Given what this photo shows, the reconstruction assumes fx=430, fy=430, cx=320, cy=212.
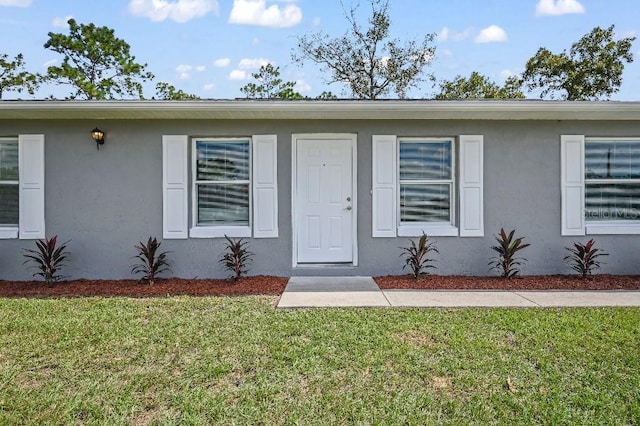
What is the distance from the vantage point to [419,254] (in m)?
6.25

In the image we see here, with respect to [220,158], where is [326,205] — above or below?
below

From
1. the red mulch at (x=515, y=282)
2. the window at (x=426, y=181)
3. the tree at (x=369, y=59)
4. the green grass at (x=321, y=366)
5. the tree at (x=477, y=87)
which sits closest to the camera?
the green grass at (x=321, y=366)

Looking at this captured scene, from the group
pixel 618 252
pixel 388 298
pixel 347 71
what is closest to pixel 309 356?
pixel 388 298

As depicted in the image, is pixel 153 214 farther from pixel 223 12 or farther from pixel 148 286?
pixel 223 12

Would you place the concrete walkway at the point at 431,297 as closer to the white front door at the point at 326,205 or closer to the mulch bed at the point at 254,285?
the mulch bed at the point at 254,285

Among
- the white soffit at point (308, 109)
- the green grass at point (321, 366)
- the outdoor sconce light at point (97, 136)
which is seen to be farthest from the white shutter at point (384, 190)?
the outdoor sconce light at point (97, 136)

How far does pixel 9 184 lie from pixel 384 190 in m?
5.68

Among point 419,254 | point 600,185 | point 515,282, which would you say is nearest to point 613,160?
point 600,185

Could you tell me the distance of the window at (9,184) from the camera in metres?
6.52

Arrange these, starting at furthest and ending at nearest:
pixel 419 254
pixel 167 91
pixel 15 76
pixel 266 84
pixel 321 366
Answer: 1. pixel 266 84
2. pixel 167 91
3. pixel 15 76
4. pixel 419 254
5. pixel 321 366

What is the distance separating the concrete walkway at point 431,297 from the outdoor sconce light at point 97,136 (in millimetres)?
3521

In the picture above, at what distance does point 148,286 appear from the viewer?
19.7 ft

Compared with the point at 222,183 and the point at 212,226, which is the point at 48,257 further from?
the point at 222,183

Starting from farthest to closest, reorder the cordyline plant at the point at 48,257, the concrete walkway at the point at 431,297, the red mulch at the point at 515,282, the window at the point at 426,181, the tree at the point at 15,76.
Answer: the tree at the point at 15,76 < the window at the point at 426,181 < the cordyline plant at the point at 48,257 < the red mulch at the point at 515,282 < the concrete walkway at the point at 431,297
